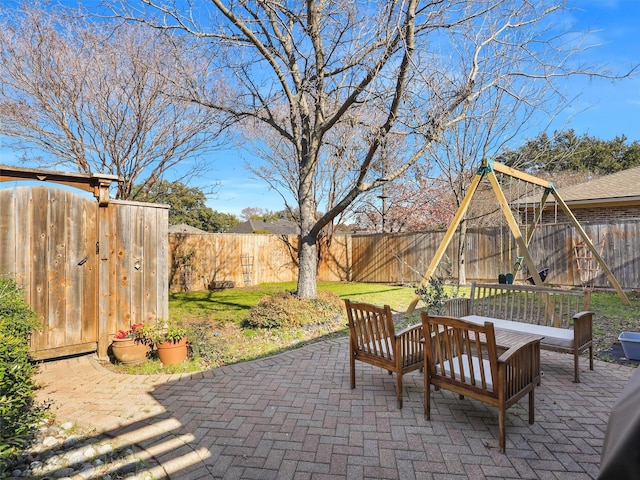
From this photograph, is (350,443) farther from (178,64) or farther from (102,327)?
(178,64)

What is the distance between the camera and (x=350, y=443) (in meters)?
2.66

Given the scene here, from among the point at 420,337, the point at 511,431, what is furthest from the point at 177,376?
the point at 511,431

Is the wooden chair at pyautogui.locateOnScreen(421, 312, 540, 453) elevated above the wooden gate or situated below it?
below

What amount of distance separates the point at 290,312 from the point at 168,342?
211 cm

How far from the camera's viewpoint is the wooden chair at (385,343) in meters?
3.22

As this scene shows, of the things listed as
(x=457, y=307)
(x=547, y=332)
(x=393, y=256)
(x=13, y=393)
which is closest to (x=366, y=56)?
(x=457, y=307)

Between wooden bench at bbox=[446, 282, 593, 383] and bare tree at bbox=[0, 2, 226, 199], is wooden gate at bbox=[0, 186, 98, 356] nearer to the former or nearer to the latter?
bare tree at bbox=[0, 2, 226, 199]

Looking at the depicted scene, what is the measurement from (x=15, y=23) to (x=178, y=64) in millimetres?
2744

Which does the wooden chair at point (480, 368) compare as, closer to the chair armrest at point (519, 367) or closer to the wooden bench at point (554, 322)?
the chair armrest at point (519, 367)

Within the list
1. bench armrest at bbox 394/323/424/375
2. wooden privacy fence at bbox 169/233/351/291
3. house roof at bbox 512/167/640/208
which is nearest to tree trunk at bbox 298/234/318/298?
bench armrest at bbox 394/323/424/375

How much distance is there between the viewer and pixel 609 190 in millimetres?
11859

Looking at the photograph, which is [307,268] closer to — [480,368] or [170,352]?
[170,352]

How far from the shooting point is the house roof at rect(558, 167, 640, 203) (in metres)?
11.1

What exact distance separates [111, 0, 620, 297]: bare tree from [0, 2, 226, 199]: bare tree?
0.92m
